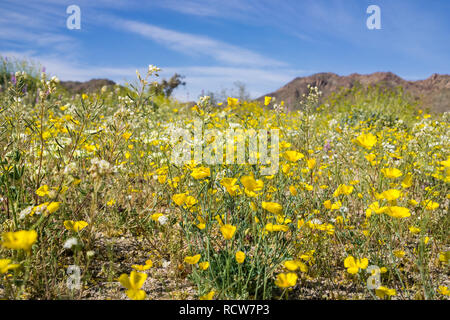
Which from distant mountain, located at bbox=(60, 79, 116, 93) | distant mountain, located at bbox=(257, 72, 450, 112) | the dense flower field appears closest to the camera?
the dense flower field

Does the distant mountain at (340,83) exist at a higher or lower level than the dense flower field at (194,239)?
higher

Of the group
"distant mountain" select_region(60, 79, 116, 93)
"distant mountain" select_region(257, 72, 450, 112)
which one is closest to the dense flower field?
"distant mountain" select_region(60, 79, 116, 93)

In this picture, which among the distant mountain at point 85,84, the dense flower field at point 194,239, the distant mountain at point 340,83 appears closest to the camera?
the dense flower field at point 194,239

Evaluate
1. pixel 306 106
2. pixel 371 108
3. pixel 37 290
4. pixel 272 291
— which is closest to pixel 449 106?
pixel 371 108

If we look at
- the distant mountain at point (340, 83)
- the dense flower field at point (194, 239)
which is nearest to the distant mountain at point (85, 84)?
the distant mountain at point (340, 83)

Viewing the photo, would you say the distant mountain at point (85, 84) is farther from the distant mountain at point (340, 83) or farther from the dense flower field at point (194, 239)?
the dense flower field at point (194, 239)

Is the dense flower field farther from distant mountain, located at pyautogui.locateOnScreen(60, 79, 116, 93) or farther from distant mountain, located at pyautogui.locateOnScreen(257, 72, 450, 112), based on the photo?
distant mountain, located at pyautogui.locateOnScreen(257, 72, 450, 112)

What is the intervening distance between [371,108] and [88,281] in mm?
8936

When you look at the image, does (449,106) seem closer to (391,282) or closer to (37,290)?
(391,282)

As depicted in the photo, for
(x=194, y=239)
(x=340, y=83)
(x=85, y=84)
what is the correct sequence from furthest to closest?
(x=340, y=83) → (x=85, y=84) → (x=194, y=239)

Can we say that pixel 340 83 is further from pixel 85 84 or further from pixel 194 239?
pixel 194 239

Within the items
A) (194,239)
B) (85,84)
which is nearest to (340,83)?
(85,84)
